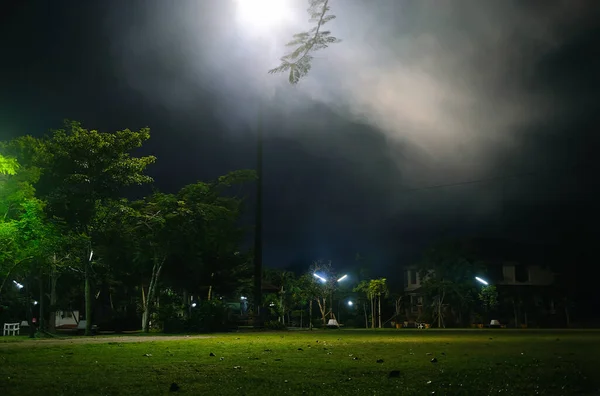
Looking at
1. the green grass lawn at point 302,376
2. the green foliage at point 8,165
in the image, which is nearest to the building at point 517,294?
the green foliage at point 8,165

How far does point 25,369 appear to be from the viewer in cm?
836

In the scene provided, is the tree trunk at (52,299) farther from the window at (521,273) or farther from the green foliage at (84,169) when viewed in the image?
the window at (521,273)

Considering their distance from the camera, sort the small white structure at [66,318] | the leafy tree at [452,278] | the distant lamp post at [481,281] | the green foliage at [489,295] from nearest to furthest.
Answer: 1. the leafy tree at [452,278]
2. the green foliage at [489,295]
3. the distant lamp post at [481,281]
4. the small white structure at [66,318]

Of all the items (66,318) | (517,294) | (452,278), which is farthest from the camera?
(66,318)

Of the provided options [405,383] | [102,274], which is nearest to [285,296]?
[102,274]

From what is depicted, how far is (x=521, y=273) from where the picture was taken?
52812 mm

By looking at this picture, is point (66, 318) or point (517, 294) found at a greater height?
point (517, 294)

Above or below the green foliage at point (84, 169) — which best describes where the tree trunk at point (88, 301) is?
below

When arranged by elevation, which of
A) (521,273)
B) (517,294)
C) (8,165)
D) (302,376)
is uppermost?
(8,165)

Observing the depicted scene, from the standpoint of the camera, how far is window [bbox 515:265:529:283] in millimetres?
52500

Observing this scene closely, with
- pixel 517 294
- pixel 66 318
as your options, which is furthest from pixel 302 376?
pixel 66 318

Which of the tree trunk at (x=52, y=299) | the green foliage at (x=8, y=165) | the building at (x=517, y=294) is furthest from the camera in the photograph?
the building at (x=517, y=294)

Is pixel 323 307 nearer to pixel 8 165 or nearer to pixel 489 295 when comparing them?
pixel 489 295

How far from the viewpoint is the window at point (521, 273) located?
5250 centimetres
